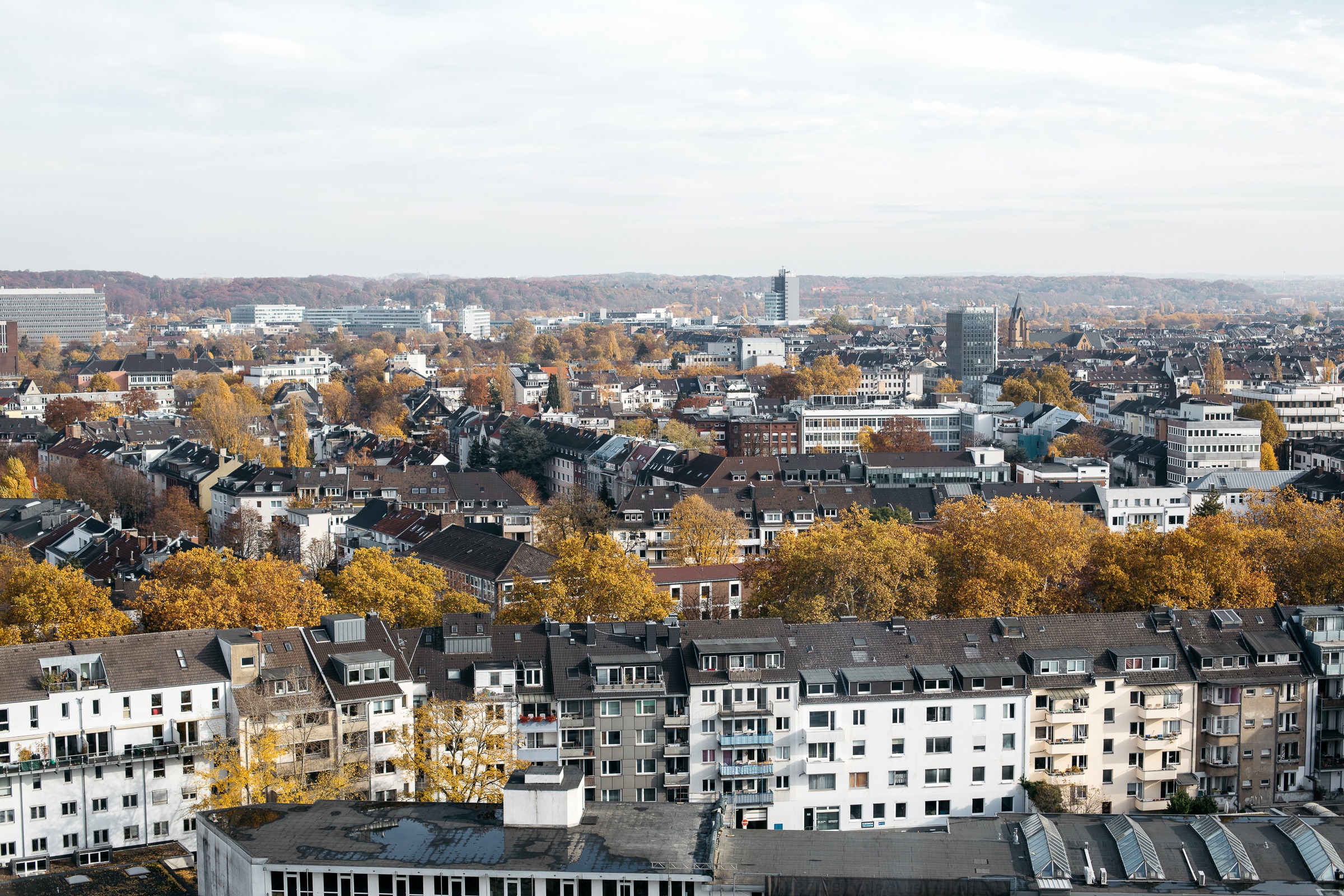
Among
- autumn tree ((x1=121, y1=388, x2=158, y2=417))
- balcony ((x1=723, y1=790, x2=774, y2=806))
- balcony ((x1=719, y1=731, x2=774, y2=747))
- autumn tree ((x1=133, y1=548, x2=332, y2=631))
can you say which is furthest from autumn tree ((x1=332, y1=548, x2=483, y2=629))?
autumn tree ((x1=121, y1=388, x2=158, y2=417))

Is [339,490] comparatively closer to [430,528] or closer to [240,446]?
[430,528]

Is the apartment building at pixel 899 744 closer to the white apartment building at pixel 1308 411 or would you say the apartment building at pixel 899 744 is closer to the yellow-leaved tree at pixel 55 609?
the yellow-leaved tree at pixel 55 609

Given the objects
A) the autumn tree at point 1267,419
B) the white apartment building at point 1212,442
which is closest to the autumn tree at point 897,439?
the white apartment building at point 1212,442

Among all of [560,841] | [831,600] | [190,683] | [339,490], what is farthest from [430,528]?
[560,841]

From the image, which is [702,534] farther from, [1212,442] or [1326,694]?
[1212,442]

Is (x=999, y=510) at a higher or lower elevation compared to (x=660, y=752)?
higher

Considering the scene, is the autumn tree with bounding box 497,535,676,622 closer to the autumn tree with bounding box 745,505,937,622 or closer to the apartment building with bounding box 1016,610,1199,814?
the autumn tree with bounding box 745,505,937,622
